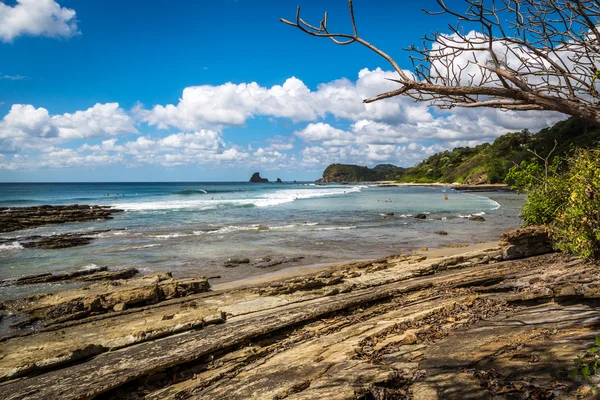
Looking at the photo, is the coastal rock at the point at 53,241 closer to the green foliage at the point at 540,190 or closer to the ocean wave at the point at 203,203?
the ocean wave at the point at 203,203

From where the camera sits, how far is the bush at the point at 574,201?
26.3ft

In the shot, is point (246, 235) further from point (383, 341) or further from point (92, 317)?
point (383, 341)

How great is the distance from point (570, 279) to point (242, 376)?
6727 millimetres

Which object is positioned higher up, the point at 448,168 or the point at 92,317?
the point at 448,168

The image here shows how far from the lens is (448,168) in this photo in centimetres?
14125

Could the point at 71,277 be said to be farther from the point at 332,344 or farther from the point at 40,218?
the point at 40,218

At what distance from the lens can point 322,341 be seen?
622cm

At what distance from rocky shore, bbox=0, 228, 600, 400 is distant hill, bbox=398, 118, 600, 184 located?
66.8 m

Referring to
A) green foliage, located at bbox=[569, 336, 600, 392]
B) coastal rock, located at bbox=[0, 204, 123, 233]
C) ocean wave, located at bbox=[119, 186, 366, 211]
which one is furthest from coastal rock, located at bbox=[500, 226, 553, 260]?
ocean wave, located at bbox=[119, 186, 366, 211]

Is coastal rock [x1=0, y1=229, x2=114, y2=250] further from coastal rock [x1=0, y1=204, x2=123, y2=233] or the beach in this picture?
the beach

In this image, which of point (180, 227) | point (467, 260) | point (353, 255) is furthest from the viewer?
point (180, 227)

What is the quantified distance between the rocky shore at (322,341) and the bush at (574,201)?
0.55 m

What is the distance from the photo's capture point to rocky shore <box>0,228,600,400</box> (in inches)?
178

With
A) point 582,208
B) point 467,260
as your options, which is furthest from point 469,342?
point 467,260
